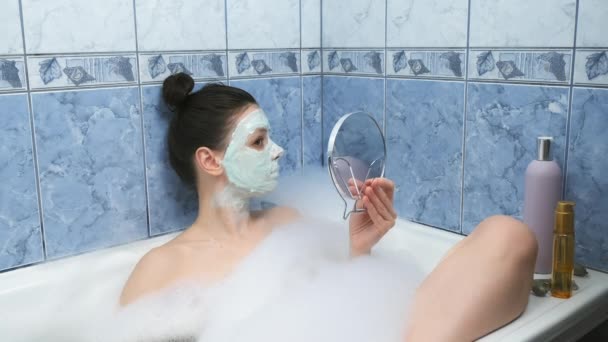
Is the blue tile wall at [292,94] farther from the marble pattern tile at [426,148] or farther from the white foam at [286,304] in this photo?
the white foam at [286,304]

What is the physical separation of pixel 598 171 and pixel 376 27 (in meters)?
0.74

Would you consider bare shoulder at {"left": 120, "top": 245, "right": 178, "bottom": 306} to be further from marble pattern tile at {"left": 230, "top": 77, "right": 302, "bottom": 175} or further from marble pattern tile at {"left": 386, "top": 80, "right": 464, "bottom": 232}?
marble pattern tile at {"left": 386, "top": 80, "right": 464, "bottom": 232}

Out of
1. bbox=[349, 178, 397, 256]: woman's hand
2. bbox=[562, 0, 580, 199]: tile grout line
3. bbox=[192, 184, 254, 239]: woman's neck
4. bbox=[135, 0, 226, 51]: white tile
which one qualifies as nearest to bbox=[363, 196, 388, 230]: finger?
bbox=[349, 178, 397, 256]: woman's hand

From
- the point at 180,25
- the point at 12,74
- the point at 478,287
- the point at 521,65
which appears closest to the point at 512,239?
the point at 478,287

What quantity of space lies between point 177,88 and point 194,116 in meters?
0.10

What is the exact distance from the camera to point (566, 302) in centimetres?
125

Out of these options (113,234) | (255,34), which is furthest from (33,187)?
(255,34)

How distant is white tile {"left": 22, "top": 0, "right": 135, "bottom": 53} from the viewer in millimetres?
1372

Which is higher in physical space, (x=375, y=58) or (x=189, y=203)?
(x=375, y=58)

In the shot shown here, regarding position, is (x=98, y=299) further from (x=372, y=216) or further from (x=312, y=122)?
(x=312, y=122)

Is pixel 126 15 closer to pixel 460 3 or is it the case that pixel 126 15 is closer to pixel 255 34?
pixel 255 34

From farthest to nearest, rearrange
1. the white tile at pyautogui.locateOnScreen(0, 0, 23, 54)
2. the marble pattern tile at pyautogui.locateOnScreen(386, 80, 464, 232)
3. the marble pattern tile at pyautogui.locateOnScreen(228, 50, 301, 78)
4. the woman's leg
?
1. the marble pattern tile at pyautogui.locateOnScreen(228, 50, 301, 78)
2. the marble pattern tile at pyautogui.locateOnScreen(386, 80, 464, 232)
3. the white tile at pyautogui.locateOnScreen(0, 0, 23, 54)
4. the woman's leg

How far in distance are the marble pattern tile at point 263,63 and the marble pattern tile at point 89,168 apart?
318 millimetres

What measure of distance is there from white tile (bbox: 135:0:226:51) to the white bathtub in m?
0.53
